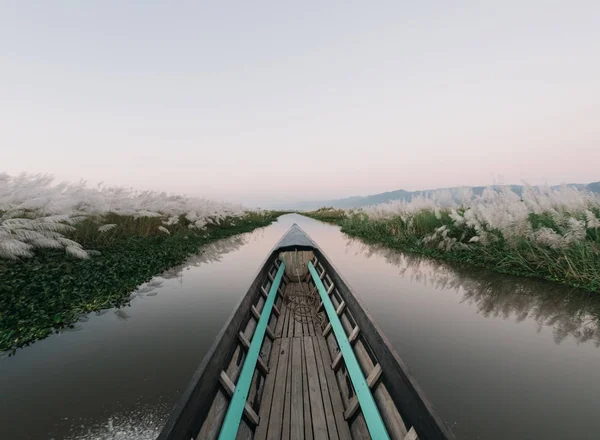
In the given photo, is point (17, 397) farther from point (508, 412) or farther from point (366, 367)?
point (508, 412)

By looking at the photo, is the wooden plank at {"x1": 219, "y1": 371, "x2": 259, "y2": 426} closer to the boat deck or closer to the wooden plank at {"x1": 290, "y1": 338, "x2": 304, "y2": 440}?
the boat deck

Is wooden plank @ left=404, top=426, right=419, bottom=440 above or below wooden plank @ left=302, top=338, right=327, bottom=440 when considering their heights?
above

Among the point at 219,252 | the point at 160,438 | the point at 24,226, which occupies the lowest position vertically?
the point at 219,252

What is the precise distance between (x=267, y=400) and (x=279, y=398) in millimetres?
121

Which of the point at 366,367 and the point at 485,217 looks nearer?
the point at 366,367

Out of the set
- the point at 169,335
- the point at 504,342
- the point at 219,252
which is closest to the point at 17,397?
the point at 169,335

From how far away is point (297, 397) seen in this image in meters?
2.66

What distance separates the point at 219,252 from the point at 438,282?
9.21 m

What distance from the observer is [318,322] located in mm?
4500

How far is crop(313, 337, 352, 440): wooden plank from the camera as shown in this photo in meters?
2.24

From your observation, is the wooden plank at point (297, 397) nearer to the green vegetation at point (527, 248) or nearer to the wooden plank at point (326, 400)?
the wooden plank at point (326, 400)

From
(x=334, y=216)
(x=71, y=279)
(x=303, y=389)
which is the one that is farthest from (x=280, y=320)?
(x=334, y=216)

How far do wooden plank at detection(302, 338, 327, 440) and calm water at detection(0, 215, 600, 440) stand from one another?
1351 millimetres

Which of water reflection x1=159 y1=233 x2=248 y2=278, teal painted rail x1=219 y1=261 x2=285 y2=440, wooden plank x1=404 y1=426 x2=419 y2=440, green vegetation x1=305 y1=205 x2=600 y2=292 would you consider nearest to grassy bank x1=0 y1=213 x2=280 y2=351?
water reflection x1=159 y1=233 x2=248 y2=278
